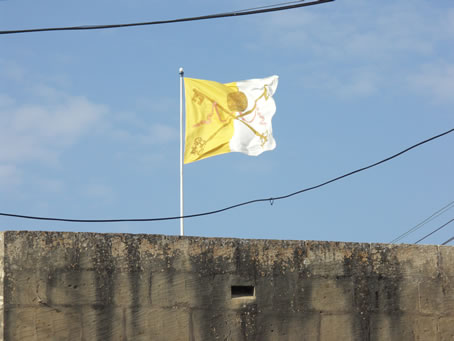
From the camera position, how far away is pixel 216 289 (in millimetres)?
8328

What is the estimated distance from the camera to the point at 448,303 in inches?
346

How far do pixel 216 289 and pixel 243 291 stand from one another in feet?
0.95

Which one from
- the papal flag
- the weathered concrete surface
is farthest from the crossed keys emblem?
the weathered concrete surface

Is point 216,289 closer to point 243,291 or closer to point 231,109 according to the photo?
point 243,291

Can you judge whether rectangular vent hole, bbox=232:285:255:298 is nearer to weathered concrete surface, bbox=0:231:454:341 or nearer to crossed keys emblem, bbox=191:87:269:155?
weathered concrete surface, bbox=0:231:454:341

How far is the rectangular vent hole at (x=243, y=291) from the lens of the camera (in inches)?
331

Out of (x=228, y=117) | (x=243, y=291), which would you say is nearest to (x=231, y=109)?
(x=228, y=117)

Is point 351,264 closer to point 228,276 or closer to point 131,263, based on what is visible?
point 228,276

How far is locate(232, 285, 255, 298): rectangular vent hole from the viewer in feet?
27.6

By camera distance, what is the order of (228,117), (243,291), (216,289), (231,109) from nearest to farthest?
(216,289) < (243,291) < (228,117) < (231,109)

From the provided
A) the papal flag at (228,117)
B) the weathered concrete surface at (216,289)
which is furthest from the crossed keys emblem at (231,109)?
the weathered concrete surface at (216,289)

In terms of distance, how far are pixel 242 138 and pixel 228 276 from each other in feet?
17.8

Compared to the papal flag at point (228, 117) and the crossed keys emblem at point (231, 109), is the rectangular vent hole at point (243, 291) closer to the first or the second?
the papal flag at point (228, 117)

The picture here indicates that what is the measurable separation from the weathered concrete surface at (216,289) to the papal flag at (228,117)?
4628 mm
